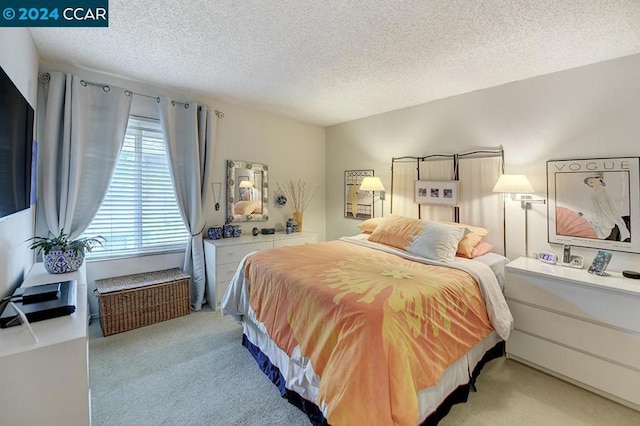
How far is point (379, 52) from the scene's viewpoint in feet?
7.35

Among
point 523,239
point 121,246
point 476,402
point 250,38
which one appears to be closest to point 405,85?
point 250,38

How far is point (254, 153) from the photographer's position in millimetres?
3928

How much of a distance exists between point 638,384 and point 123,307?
3987 millimetres

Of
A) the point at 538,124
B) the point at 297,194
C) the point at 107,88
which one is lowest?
the point at 297,194

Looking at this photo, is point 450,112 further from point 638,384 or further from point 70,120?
point 70,120

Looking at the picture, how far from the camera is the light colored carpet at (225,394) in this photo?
1.66 metres

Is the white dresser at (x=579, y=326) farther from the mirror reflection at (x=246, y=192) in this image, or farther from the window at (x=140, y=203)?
the window at (x=140, y=203)

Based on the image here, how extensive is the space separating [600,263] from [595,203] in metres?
0.54

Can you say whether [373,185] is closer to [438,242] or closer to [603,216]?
[438,242]

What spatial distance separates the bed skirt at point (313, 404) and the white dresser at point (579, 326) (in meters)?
0.27

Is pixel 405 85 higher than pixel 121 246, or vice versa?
pixel 405 85

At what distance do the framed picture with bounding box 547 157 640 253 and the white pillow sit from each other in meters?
0.81

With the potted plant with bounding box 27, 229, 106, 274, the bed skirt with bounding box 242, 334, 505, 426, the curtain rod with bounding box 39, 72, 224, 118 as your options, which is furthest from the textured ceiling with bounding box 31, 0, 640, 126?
the bed skirt with bounding box 242, 334, 505, 426

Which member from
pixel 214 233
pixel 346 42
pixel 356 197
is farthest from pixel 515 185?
pixel 214 233
